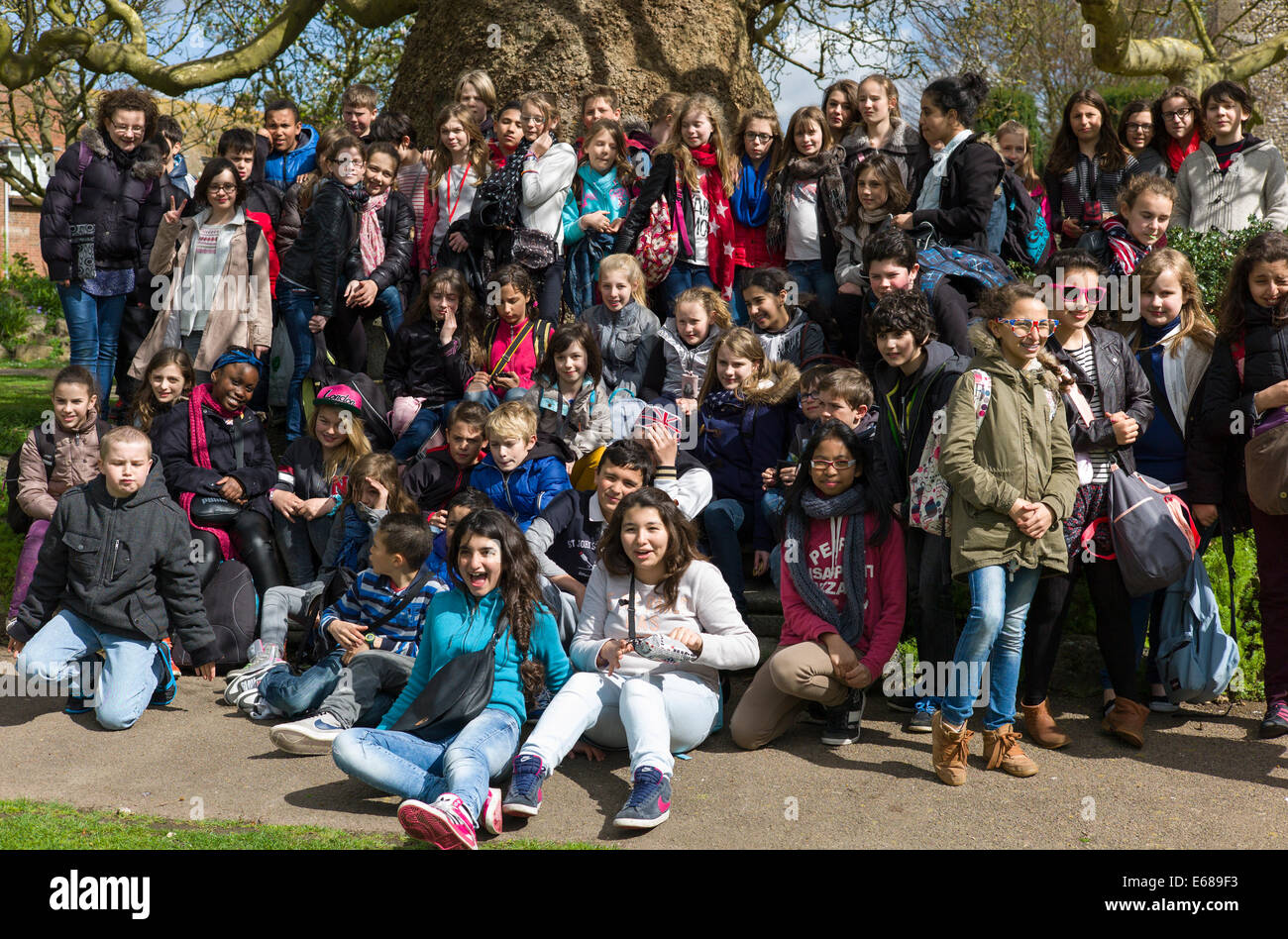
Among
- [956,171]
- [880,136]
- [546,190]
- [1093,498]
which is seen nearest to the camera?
[1093,498]

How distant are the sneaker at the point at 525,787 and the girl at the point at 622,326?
9.79 feet

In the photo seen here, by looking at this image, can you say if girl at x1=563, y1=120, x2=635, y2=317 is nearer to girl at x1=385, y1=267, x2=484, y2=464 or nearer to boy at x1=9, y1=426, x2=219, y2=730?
girl at x1=385, y1=267, x2=484, y2=464

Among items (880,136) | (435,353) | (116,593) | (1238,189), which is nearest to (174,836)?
(116,593)

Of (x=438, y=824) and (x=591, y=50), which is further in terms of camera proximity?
(x=591, y=50)

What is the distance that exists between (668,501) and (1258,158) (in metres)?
4.67

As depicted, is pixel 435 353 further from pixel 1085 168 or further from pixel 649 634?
pixel 1085 168

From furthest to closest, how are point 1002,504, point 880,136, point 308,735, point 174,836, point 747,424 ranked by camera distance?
point 880,136 → point 747,424 → point 308,735 → point 1002,504 → point 174,836

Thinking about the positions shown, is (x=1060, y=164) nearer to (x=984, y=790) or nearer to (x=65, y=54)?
(x=984, y=790)

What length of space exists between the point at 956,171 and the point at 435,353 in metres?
3.27

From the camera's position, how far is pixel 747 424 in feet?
21.0

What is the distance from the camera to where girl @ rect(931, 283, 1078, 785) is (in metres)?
4.75

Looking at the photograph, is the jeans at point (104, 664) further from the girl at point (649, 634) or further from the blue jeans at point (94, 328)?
the blue jeans at point (94, 328)

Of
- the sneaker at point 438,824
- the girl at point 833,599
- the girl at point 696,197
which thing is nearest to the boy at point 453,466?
the girl at point 696,197

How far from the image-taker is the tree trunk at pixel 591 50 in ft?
32.9
